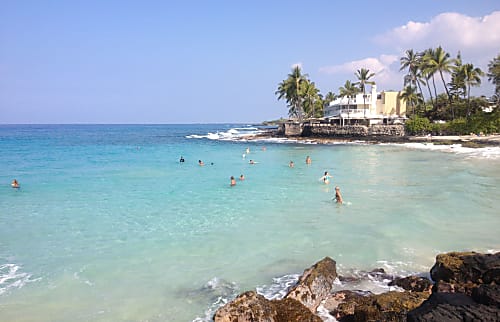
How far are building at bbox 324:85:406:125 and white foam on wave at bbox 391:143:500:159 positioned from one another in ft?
51.0

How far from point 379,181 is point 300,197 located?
7699 mm

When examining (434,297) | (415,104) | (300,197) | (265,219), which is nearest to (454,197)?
(300,197)

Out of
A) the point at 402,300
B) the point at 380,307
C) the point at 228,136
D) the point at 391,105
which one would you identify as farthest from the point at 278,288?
the point at 228,136

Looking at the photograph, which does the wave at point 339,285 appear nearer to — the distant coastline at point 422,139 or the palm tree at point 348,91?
the distant coastline at point 422,139

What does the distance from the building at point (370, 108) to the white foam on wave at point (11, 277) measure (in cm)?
6141

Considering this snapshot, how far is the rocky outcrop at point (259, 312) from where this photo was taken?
6.79 metres

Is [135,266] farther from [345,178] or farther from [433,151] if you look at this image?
[433,151]

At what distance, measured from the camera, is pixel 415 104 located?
2933 inches

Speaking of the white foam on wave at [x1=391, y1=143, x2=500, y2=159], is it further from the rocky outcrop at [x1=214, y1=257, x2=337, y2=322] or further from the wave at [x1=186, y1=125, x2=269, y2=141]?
the wave at [x1=186, y1=125, x2=269, y2=141]

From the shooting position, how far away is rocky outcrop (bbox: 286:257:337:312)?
809 cm

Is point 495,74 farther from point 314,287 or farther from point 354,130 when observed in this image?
point 314,287

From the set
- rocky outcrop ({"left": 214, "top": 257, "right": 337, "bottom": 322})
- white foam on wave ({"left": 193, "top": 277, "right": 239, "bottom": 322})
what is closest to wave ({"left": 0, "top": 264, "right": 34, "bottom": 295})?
white foam on wave ({"left": 193, "top": 277, "right": 239, "bottom": 322})

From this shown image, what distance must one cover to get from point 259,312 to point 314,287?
2008 mm

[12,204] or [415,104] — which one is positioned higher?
[415,104]
